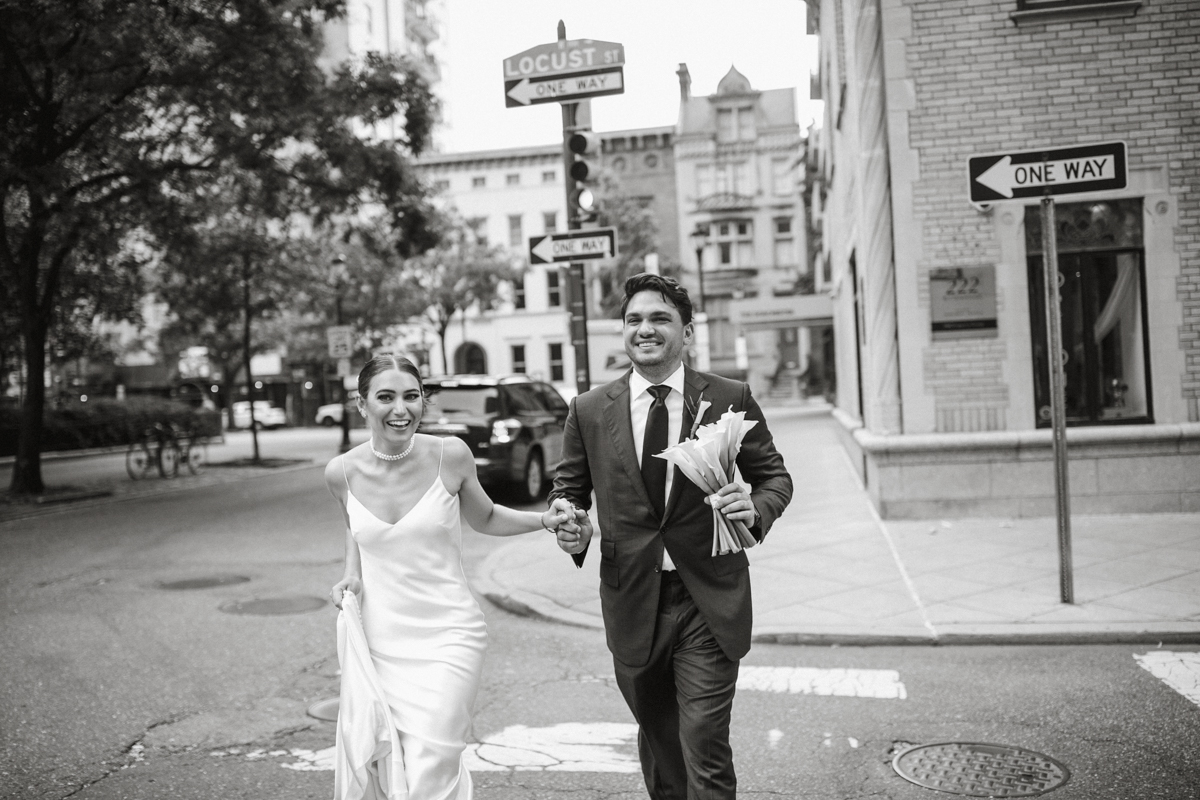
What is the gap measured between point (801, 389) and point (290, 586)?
4071 cm

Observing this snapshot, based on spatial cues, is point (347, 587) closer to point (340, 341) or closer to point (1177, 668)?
point (1177, 668)

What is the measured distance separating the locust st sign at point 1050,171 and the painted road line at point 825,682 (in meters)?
3.32

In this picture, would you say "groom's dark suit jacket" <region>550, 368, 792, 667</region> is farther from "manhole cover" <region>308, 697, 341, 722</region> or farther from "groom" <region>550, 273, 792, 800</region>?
"manhole cover" <region>308, 697, 341, 722</region>

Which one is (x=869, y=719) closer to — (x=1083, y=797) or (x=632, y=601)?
(x=1083, y=797)

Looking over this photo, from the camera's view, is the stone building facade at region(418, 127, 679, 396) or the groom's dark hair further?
the stone building facade at region(418, 127, 679, 396)

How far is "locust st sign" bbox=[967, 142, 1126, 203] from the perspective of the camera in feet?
21.7

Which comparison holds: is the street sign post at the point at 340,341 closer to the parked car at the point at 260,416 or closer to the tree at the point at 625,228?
the tree at the point at 625,228

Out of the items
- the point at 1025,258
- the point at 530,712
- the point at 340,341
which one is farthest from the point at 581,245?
the point at 340,341

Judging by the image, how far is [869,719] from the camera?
489cm

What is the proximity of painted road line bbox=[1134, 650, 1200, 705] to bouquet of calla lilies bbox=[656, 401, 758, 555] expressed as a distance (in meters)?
3.29

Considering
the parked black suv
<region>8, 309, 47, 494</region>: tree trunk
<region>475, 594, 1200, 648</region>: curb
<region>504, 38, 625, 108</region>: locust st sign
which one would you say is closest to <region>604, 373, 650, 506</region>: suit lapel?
<region>475, 594, 1200, 648</region>: curb

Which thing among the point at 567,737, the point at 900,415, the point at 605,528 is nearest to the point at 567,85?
the point at 900,415

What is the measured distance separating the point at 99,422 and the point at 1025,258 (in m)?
27.4

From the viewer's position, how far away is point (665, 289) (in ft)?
10.6
